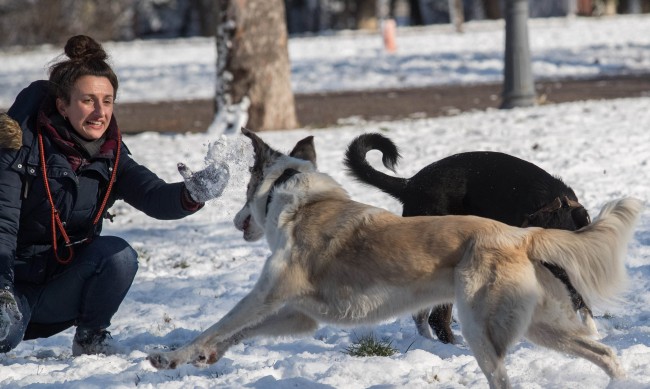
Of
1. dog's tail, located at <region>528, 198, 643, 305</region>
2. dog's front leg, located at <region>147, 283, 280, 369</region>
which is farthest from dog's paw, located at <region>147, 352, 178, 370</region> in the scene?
dog's tail, located at <region>528, 198, 643, 305</region>

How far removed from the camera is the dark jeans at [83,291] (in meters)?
4.59

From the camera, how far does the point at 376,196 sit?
25.7 feet

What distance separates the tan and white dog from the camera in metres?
3.65

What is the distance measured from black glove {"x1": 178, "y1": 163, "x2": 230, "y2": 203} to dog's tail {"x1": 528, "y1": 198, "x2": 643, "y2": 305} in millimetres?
1471

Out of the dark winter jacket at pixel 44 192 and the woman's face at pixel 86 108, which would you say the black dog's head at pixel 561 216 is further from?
the woman's face at pixel 86 108

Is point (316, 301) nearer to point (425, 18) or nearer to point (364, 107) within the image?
point (364, 107)

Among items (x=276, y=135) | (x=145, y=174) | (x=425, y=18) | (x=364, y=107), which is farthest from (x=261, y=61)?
(x=425, y=18)

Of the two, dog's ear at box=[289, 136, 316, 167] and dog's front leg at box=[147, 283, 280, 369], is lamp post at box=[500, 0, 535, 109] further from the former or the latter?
dog's front leg at box=[147, 283, 280, 369]

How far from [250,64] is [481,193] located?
23.0 feet

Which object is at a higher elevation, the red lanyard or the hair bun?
the hair bun

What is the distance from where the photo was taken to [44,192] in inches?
175

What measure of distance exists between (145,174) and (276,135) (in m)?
6.38

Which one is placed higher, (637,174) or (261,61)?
(261,61)

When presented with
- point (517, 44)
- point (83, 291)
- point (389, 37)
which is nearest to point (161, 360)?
point (83, 291)
